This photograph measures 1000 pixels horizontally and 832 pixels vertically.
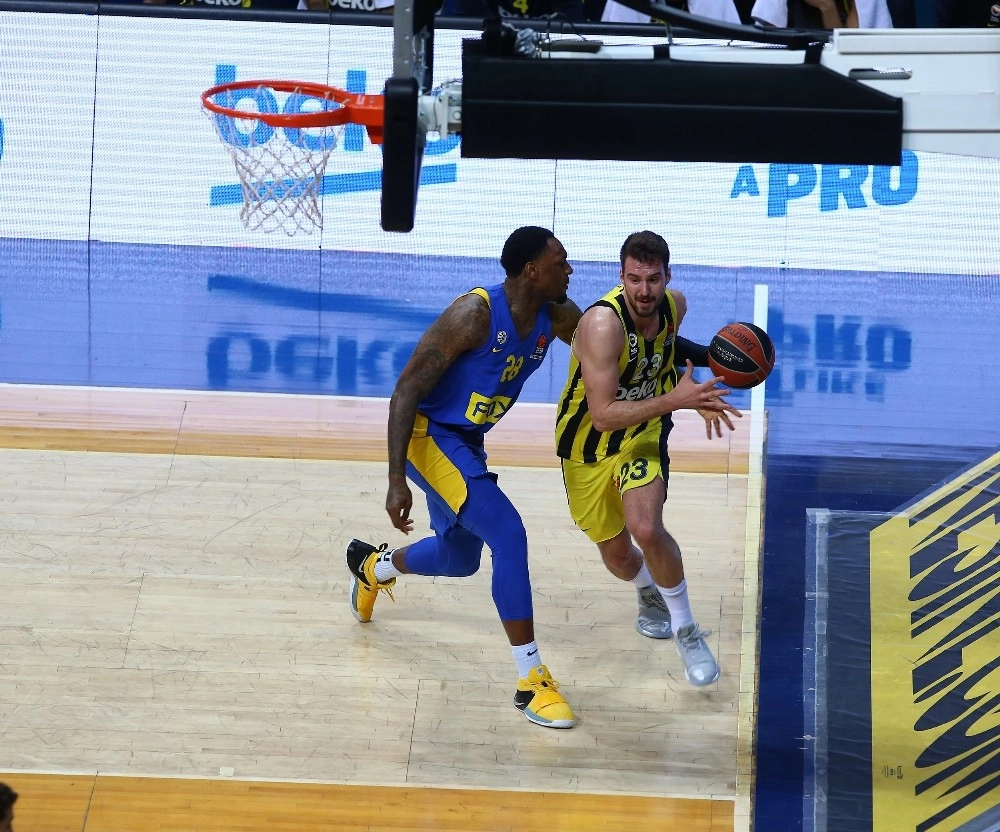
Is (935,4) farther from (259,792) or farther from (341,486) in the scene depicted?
(259,792)

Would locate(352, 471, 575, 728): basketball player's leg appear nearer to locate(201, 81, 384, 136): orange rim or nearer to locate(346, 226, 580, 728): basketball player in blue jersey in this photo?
locate(346, 226, 580, 728): basketball player in blue jersey

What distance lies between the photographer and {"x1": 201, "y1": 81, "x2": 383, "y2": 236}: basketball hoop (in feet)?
16.4

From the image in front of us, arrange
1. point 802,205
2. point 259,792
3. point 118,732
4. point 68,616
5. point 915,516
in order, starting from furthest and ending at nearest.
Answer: point 802,205
point 915,516
point 68,616
point 118,732
point 259,792

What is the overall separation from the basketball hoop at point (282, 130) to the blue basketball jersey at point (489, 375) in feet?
3.32

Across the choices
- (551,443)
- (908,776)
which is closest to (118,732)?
(908,776)

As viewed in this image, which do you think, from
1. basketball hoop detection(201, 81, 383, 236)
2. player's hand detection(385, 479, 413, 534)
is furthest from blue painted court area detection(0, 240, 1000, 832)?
player's hand detection(385, 479, 413, 534)

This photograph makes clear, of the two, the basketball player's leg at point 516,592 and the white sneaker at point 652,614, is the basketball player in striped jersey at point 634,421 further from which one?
the basketball player's leg at point 516,592

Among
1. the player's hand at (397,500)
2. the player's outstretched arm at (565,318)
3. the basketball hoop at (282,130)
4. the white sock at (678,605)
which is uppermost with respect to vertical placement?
the basketball hoop at (282,130)

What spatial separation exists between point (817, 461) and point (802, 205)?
346 centimetres

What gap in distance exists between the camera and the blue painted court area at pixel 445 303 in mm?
8328

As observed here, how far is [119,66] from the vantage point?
11328 millimetres

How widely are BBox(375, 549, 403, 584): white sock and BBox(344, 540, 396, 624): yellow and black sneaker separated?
16 mm

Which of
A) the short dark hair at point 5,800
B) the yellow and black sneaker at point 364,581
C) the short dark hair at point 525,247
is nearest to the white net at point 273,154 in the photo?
the short dark hair at point 525,247

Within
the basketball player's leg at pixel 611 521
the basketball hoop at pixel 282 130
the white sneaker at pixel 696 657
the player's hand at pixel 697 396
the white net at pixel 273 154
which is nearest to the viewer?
the basketball hoop at pixel 282 130
